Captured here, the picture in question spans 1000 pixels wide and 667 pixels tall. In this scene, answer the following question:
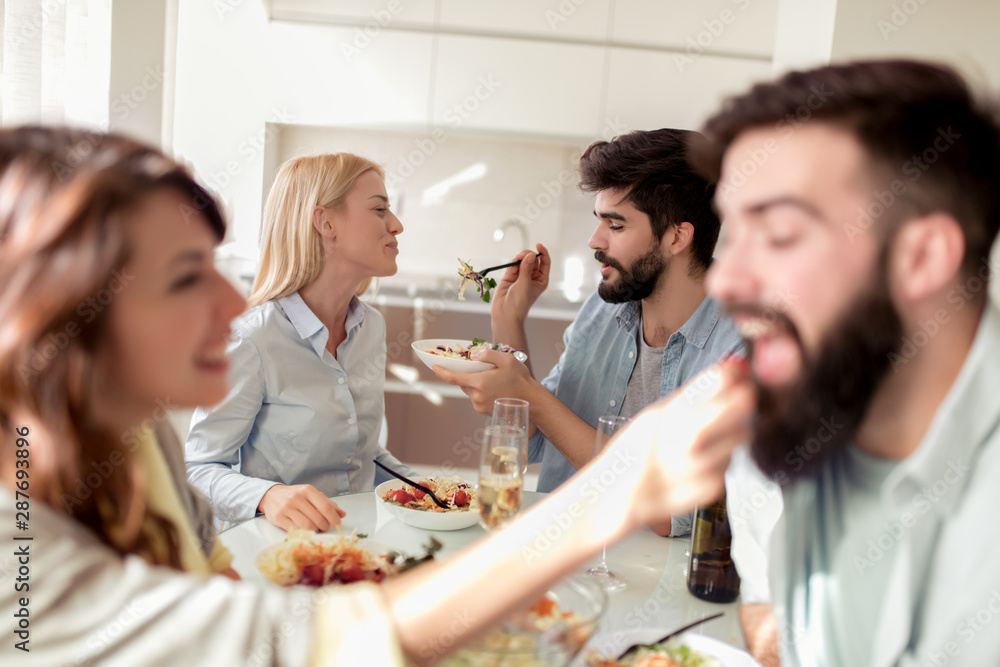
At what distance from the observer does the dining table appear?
1.14 meters

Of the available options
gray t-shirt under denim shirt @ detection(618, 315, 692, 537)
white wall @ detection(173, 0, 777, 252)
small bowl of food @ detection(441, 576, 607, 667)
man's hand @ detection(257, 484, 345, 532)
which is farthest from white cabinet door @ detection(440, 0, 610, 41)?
small bowl of food @ detection(441, 576, 607, 667)

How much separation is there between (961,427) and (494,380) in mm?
1229

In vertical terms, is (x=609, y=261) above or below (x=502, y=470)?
above

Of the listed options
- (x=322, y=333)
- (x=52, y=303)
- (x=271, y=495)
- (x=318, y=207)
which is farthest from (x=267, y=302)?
(x=52, y=303)

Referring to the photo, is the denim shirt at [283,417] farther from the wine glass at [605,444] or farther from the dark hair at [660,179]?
the dark hair at [660,179]

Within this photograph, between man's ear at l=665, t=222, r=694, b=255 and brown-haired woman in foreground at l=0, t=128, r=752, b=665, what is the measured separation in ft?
4.80

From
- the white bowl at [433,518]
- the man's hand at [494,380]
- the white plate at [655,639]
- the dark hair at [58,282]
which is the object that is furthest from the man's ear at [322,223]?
the white plate at [655,639]

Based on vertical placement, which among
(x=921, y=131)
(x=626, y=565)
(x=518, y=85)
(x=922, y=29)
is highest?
(x=922, y=29)

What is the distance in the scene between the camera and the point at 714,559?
1.26 metres

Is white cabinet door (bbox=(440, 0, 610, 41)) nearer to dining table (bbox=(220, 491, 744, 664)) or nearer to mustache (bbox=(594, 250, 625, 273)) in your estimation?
mustache (bbox=(594, 250, 625, 273))

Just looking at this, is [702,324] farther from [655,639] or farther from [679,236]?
[655,639]

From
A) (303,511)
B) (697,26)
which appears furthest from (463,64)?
(303,511)

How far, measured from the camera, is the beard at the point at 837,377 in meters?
0.75

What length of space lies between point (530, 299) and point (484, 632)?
1.92 m
